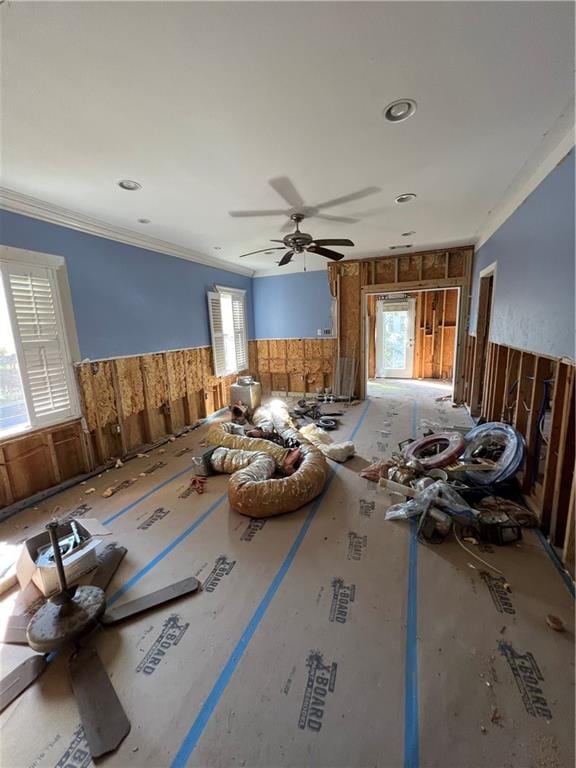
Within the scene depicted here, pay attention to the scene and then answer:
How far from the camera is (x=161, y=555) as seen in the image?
2232 mm

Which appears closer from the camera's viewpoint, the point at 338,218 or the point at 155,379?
the point at 338,218

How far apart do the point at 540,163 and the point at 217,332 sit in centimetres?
477

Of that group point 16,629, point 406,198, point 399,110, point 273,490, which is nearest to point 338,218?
point 406,198

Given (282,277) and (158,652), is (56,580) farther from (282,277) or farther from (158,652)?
(282,277)

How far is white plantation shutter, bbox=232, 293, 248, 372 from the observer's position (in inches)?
253

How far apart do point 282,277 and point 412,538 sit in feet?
18.9

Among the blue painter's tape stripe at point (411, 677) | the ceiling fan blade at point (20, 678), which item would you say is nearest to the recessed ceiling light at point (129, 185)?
the ceiling fan blade at point (20, 678)

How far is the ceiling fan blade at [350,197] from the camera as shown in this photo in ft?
9.58

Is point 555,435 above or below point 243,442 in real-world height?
above

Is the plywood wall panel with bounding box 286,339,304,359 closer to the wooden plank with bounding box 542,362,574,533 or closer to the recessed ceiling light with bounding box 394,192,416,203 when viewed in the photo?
the recessed ceiling light with bounding box 394,192,416,203

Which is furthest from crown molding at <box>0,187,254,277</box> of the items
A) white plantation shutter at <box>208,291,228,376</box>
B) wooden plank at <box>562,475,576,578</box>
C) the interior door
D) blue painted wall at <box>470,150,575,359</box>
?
the interior door

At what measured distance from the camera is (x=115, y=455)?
12.8ft

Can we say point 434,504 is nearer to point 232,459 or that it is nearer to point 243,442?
point 232,459

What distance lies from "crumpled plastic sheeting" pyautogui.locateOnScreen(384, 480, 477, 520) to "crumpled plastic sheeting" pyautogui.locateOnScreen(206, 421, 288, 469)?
126cm
